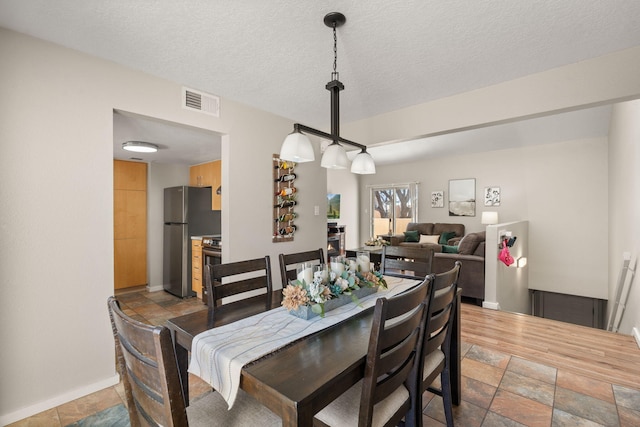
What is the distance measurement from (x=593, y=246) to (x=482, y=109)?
460cm

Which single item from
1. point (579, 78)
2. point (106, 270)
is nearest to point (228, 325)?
point (106, 270)

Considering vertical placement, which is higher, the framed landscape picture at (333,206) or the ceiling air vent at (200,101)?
the ceiling air vent at (200,101)

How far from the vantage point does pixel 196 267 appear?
4555mm

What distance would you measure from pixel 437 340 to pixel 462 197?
249 inches

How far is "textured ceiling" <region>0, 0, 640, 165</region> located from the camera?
1.68 metres

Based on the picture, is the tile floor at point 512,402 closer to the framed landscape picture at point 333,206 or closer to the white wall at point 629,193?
the white wall at point 629,193

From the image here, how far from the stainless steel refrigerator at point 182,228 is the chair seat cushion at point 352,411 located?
3.92 m

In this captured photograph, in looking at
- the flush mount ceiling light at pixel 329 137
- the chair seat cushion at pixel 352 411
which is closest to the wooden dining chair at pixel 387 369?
the chair seat cushion at pixel 352 411

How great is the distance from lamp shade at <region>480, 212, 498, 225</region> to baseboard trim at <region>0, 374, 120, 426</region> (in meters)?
6.44

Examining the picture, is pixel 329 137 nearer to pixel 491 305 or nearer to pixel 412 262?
pixel 412 262

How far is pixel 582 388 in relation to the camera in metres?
2.10

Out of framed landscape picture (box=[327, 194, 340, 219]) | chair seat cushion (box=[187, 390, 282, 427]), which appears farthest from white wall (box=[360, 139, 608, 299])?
chair seat cushion (box=[187, 390, 282, 427])

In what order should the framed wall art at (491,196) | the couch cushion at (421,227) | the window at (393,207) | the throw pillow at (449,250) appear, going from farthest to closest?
the window at (393,207), the couch cushion at (421,227), the framed wall art at (491,196), the throw pillow at (449,250)

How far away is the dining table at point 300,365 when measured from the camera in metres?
0.89
